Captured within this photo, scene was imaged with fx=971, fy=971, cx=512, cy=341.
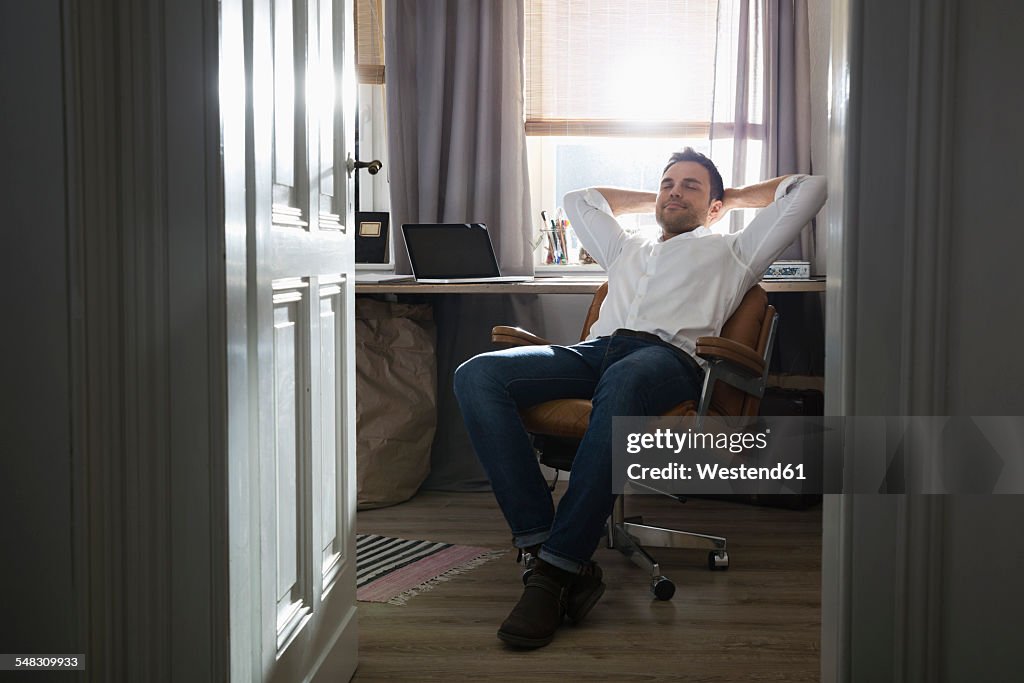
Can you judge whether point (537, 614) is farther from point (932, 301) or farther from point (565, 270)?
point (565, 270)

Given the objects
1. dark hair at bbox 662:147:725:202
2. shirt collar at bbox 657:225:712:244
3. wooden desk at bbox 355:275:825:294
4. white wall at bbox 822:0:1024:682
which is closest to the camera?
white wall at bbox 822:0:1024:682

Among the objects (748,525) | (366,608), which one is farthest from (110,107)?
(748,525)

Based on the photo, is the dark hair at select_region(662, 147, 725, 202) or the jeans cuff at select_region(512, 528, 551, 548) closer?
the jeans cuff at select_region(512, 528, 551, 548)

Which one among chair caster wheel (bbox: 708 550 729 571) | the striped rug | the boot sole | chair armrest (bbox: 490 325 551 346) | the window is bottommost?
the striped rug

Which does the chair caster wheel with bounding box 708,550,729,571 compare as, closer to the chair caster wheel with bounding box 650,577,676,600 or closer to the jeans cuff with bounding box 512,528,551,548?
the chair caster wheel with bounding box 650,577,676,600

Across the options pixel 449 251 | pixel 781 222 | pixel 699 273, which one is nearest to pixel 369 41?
pixel 449 251

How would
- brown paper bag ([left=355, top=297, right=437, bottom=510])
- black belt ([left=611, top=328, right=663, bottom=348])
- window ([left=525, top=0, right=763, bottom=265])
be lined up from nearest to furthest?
black belt ([left=611, top=328, right=663, bottom=348]) < brown paper bag ([left=355, top=297, right=437, bottom=510]) < window ([left=525, top=0, right=763, bottom=265])

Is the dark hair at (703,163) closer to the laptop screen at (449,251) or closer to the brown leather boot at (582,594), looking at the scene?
the laptop screen at (449,251)

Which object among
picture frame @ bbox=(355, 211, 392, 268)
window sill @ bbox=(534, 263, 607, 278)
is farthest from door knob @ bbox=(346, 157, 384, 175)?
window sill @ bbox=(534, 263, 607, 278)

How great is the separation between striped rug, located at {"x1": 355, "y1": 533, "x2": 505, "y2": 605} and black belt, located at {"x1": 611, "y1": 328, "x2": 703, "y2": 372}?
70cm

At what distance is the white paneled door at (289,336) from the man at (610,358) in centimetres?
46

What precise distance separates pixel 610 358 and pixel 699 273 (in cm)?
35

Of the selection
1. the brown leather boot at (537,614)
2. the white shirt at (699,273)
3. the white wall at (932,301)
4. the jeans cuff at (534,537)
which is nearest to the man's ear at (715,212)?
the white shirt at (699,273)

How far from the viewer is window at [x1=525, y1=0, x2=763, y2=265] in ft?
11.1
